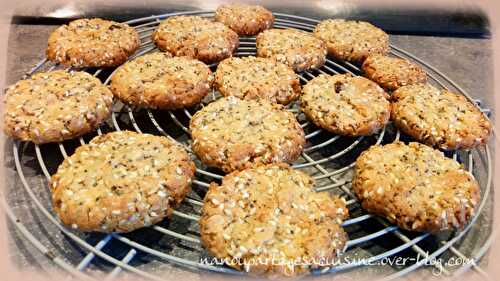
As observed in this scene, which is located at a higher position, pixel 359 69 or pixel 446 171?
pixel 359 69

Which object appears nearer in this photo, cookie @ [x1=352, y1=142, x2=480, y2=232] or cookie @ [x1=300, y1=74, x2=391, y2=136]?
cookie @ [x1=352, y1=142, x2=480, y2=232]

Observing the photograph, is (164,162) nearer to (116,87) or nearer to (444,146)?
(116,87)

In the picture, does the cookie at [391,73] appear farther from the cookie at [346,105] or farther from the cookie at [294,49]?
the cookie at [294,49]

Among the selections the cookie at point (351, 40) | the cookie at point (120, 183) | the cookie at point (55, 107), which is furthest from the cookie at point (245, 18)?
the cookie at point (120, 183)

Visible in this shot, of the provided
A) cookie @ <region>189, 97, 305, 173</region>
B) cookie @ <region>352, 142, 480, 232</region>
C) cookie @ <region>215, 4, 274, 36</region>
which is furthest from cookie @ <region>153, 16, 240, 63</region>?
cookie @ <region>352, 142, 480, 232</region>

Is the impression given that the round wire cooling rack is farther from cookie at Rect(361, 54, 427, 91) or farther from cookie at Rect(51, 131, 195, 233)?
cookie at Rect(361, 54, 427, 91)

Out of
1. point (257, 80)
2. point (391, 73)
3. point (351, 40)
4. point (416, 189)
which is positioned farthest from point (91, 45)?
point (416, 189)

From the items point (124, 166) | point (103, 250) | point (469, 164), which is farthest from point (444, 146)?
point (103, 250)
